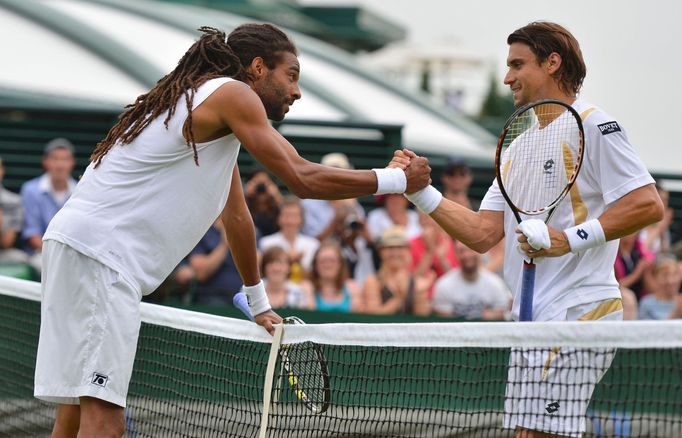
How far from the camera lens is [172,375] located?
21.6 ft

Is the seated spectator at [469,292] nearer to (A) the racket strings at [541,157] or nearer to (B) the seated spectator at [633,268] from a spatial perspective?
(B) the seated spectator at [633,268]

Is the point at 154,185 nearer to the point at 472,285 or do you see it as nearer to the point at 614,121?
the point at 614,121

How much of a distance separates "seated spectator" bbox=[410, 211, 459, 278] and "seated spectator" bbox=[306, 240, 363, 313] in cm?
81

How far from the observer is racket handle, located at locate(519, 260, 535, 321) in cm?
498

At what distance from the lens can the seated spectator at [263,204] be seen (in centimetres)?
1120

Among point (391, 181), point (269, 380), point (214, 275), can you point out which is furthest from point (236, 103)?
point (214, 275)

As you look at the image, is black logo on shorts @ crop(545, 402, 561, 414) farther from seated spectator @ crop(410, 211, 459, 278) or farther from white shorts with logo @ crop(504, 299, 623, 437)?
seated spectator @ crop(410, 211, 459, 278)

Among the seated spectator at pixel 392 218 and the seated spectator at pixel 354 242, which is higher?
the seated spectator at pixel 392 218

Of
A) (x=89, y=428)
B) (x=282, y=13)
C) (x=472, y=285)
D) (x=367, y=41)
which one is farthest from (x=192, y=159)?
(x=367, y=41)

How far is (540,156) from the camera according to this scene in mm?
5184

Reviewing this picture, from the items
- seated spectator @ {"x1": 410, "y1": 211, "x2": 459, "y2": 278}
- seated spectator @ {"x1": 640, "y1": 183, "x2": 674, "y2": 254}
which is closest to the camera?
seated spectator @ {"x1": 410, "y1": 211, "x2": 459, "y2": 278}

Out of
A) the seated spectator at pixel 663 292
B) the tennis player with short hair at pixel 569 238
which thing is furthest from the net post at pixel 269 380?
the seated spectator at pixel 663 292

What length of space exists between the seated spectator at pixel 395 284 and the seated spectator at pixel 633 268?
67.0 inches

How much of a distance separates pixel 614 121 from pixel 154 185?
5.95 ft
